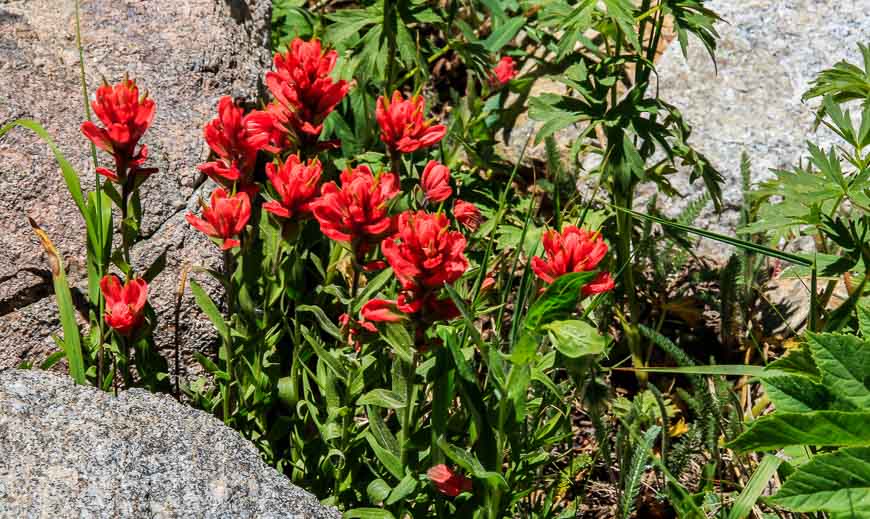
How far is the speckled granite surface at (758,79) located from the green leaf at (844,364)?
194cm

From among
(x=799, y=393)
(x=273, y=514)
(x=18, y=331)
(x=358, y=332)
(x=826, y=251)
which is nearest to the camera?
(x=799, y=393)

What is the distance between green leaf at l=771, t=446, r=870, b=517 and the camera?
144cm

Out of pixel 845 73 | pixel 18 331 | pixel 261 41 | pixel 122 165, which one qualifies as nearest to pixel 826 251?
pixel 845 73

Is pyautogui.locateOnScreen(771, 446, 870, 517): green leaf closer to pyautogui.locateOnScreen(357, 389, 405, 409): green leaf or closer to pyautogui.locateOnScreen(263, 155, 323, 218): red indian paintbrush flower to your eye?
pyautogui.locateOnScreen(357, 389, 405, 409): green leaf

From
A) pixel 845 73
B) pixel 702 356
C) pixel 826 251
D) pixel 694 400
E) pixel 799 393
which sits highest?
pixel 845 73

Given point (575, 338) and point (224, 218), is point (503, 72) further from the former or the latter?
point (575, 338)

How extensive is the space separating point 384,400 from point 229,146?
2.32 feet

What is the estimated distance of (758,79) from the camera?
3.67 metres

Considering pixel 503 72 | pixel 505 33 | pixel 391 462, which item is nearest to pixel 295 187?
pixel 391 462

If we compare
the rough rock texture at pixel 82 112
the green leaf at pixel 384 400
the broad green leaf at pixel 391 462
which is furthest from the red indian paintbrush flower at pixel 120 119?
the broad green leaf at pixel 391 462

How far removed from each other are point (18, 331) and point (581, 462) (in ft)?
4.89

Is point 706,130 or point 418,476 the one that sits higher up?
point 706,130

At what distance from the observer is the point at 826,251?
117 inches

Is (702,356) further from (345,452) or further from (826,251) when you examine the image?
(345,452)
